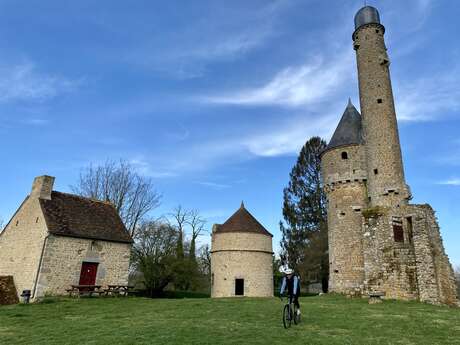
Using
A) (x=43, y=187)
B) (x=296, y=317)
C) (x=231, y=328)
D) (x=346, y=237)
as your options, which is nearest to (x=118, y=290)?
(x=43, y=187)

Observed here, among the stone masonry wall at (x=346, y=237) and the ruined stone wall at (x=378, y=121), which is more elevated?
the ruined stone wall at (x=378, y=121)

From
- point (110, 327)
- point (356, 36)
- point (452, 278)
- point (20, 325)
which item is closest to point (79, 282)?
point (20, 325)

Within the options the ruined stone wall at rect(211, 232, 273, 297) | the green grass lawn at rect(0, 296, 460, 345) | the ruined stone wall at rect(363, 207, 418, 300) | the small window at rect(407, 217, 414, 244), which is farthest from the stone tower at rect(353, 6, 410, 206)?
the green grass lawn at rect(0, 296, 460, 345)

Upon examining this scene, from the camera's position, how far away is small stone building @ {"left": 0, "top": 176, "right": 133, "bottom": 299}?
17.5m

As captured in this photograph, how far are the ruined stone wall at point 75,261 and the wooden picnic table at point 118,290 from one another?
0.78 metres

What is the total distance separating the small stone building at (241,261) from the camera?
24.1m

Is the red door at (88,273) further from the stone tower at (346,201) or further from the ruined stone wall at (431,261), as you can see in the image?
the ruined stone wall at (431,261)

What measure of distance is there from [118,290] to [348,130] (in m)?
18.2

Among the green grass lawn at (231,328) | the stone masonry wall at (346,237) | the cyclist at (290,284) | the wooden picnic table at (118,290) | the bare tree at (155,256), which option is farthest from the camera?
the bare tree at (155,256)

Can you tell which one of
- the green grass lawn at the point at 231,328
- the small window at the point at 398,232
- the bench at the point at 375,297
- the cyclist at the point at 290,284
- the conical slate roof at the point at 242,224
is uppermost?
the conical slate roof at the point at 242,224

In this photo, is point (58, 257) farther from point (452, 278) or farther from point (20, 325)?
point (452, 278)

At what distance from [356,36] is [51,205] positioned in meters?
22.9

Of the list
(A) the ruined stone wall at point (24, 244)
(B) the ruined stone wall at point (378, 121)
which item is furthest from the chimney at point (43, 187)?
(B) the ruined stone wall at point (378, 121)

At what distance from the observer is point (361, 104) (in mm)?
21828
